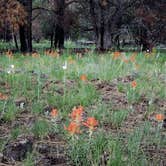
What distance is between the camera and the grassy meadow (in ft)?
11.3

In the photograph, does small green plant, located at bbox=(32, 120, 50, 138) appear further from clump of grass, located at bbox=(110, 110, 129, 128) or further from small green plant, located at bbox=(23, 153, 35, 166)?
clump of grass, located at bbox=(110, 110, 129, 128)

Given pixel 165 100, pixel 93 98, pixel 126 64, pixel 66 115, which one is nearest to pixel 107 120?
pixel 66 115

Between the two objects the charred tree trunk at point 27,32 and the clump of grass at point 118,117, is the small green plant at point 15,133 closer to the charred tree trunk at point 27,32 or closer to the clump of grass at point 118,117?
the clump of grass at point 118,117

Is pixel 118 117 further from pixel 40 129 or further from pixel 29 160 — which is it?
pixel 29 160

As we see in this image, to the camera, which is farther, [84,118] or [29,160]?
[84,118]

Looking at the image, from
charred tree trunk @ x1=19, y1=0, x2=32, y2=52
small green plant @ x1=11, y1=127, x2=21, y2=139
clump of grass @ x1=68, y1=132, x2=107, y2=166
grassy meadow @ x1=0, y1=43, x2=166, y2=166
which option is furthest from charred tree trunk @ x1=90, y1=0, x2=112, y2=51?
clump of grass @ x1=68, y1=132, x2=107, y2=166

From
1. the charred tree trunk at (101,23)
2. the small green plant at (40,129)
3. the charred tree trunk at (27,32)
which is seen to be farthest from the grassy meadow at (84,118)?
the charred tree trunk at (101,23)

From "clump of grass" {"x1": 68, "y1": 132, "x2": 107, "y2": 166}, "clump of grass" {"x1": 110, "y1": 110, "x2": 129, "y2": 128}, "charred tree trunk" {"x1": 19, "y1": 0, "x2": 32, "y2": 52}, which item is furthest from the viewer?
"charred tree trunk" {"x1": 19, "y1": 0, "x2": 32, "y2": 52}

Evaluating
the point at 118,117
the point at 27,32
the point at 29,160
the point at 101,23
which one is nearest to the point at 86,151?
the point at 29,160

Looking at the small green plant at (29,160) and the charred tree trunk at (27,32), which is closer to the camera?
the small green plant at (29,160)

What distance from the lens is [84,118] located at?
4605 millimetres

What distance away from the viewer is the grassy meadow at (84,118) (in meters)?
3.45

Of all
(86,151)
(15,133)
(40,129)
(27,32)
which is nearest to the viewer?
→ (86,151)

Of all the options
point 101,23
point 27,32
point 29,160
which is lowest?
point 29,160
